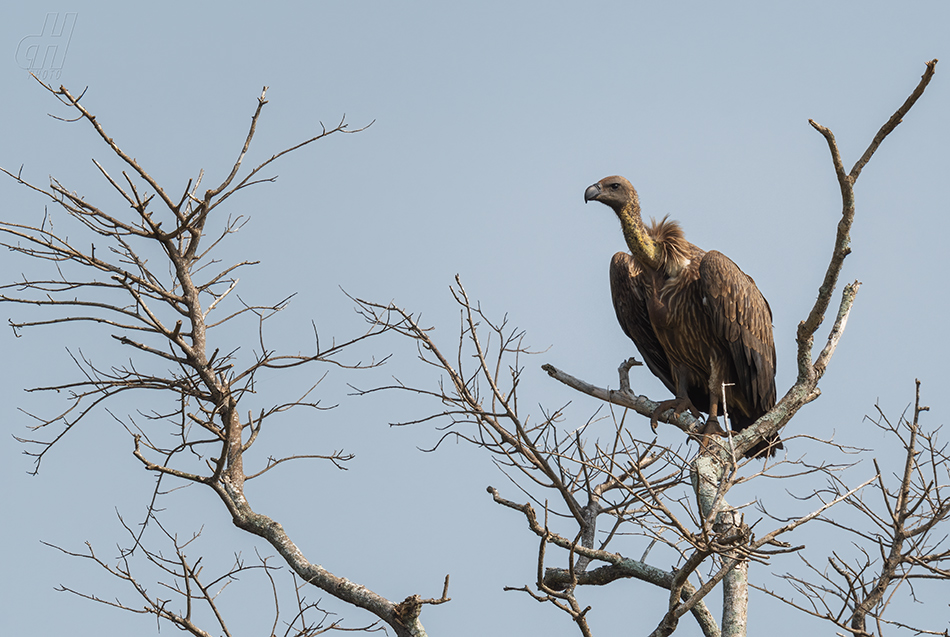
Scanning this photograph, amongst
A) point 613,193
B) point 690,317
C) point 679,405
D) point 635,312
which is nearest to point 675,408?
point 679,405

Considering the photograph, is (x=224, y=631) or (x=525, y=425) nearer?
(x=224, y=631)

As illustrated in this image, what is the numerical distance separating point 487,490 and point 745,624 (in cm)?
145

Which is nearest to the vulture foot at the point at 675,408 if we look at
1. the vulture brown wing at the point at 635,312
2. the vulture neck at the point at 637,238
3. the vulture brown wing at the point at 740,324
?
the vulture brown wing at the point at 740,324

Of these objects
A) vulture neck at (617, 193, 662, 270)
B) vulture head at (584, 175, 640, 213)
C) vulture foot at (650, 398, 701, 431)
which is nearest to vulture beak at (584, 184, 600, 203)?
vulture head at (584, 175, 640, 213)

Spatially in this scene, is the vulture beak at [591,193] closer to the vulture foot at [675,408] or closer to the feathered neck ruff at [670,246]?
the feathered neck ruff at [670,246]

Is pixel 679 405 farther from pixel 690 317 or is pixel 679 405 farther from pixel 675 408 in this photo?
pixel 690 317

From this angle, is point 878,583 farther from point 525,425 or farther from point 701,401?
point 701,401

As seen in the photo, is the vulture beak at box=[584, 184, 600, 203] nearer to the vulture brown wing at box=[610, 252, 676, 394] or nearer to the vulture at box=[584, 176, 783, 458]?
the vulture at box=[584, 176, 783, 458]

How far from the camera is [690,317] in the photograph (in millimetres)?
6770

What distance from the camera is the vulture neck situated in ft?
23.0

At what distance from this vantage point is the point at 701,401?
23.6 ft

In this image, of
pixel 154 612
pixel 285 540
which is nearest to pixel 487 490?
pixel 285 540

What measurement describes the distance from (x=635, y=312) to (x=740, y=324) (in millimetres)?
889

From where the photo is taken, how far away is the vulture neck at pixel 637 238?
23.0 ft
